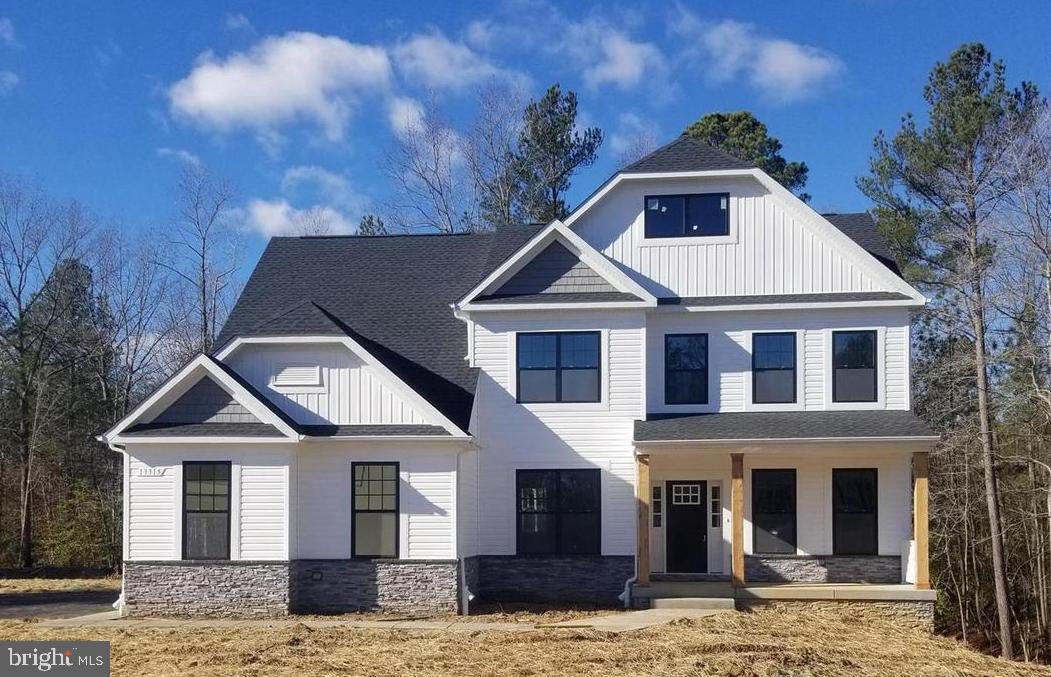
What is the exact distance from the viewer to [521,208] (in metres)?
39.8

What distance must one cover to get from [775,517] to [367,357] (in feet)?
27.2

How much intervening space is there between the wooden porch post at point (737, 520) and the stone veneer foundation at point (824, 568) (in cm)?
151

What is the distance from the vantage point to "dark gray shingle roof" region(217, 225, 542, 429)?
2081 cm

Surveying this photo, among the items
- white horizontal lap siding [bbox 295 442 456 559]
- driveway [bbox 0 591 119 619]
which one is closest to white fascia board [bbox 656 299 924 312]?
white horizontal lap siding [bbox 295 442 456 559]

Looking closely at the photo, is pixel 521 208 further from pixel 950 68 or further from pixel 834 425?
pixel 834 425

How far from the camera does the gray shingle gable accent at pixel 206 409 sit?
18.3 metres

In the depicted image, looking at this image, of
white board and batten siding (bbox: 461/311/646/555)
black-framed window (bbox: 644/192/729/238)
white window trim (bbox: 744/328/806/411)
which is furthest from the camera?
black-framed window (bbox: 644/192/729/238)

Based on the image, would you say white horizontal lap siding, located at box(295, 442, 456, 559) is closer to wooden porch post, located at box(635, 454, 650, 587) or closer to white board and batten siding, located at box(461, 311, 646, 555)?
white board and batten siding, located at box(461, 311, 646, 555)

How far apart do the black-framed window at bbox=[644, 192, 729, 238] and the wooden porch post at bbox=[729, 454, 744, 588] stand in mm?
4603

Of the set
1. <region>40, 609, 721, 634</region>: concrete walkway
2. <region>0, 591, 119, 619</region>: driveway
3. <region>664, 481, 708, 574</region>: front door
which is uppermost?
<region>664, 481, 708, 574</region>: front door

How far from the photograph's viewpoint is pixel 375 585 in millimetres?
18609

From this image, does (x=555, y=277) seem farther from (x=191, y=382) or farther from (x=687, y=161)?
(x=191, y=382)

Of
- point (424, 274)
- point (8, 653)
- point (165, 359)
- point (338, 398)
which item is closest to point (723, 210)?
point (424, 274)

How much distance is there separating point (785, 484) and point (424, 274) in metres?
8.57
